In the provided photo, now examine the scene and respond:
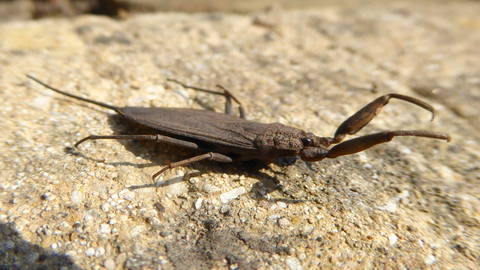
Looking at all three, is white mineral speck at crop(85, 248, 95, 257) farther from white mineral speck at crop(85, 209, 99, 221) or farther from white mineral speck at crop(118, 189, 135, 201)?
white mineral speck at crop(118, 189, 135, 201)

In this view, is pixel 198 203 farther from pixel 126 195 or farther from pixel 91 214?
pixel 91 214

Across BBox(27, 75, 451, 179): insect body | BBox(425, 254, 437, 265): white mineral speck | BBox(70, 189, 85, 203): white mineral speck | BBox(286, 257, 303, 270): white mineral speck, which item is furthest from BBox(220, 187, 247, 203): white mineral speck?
BBox(425, 254, 437, 265): white mineral speck

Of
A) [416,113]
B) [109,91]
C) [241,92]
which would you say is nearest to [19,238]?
[109,91]

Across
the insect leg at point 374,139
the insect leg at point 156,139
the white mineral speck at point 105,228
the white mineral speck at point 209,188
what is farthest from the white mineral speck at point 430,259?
the white mineral speck at point 105,228

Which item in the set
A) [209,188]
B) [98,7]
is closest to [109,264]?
[209,188]

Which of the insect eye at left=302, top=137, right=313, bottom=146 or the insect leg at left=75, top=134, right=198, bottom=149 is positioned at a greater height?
the insect eye at left=302, top=137, right=313, bottom=146
